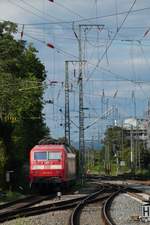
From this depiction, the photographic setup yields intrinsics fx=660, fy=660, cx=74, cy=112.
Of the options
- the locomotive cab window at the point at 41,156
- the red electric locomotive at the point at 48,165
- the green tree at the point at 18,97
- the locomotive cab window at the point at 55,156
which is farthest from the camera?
the green tree at the point at 18,97

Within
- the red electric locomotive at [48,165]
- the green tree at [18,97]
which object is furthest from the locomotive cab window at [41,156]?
the green tree at [18,97]

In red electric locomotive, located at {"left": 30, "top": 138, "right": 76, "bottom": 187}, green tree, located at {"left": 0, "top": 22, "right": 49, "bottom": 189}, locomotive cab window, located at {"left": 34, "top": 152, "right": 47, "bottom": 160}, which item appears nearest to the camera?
red electric locomotive, located at {"left": 30, "top": 138, "right": 76, "bottom": 187}

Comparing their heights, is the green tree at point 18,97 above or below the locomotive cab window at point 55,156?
above

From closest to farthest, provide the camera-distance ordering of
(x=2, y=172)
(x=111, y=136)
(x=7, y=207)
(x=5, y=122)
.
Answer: (x=7, y=207) → (x=2, y=172) → (x=5, y=122) → (x=111, y=136)

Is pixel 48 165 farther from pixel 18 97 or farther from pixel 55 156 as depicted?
pixel 18 97

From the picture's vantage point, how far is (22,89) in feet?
171

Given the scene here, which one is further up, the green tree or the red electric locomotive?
the green tree

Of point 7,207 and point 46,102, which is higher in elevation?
point 46,102

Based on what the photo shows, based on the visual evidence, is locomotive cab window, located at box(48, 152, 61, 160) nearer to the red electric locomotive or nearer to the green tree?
the red electric locomotive

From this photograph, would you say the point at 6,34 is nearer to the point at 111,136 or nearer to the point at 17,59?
the point at 17,59

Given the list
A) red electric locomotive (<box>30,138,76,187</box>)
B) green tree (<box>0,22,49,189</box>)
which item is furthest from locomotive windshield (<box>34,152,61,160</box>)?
green tree (<box>0,22,49,189</box>)

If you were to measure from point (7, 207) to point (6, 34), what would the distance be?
37.1m

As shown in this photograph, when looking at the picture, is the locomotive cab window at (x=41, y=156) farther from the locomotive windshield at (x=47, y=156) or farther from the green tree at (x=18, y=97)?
the green tree at (x=18, y=97)

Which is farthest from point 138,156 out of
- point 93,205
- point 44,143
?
point 93,205
